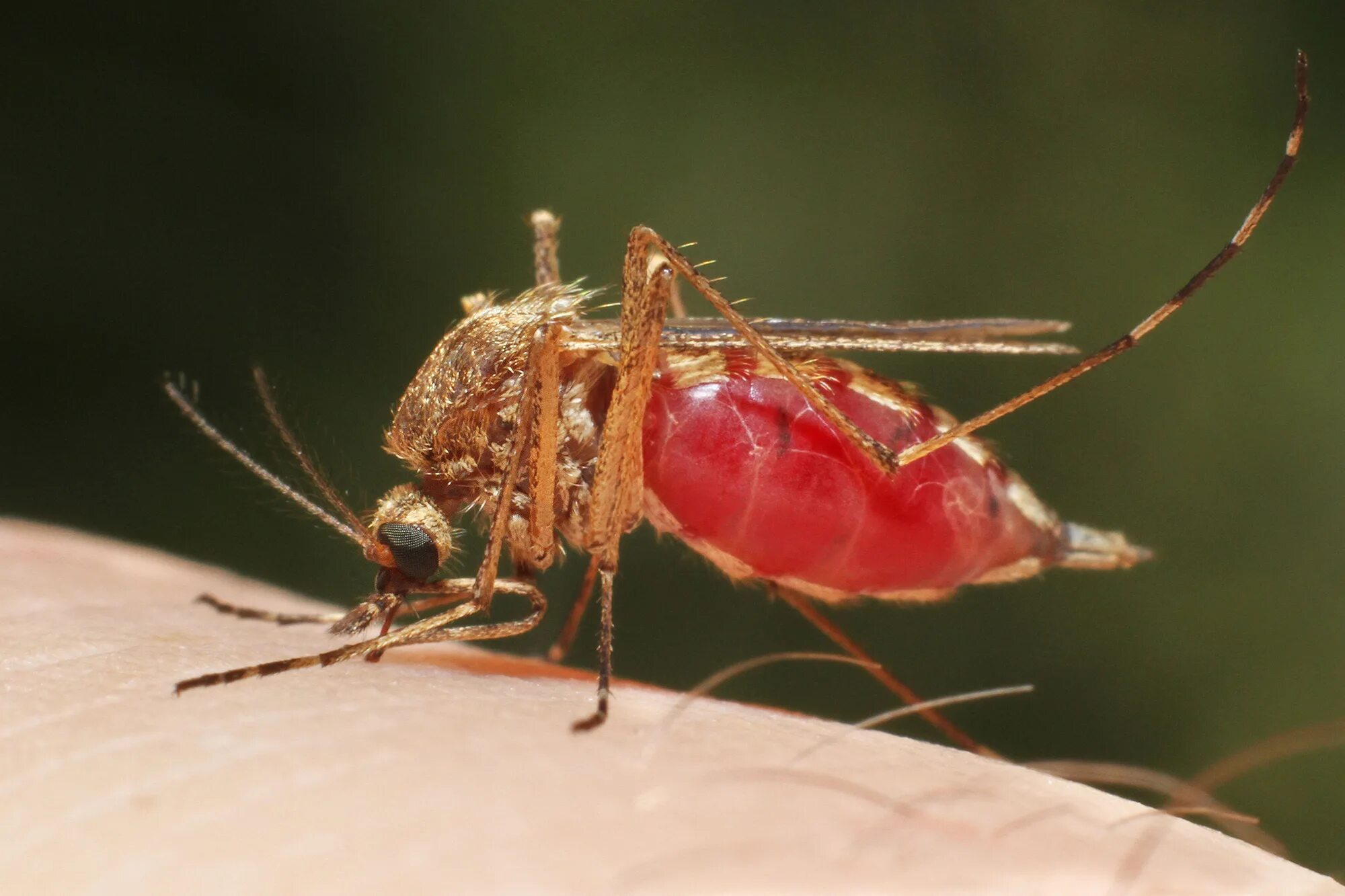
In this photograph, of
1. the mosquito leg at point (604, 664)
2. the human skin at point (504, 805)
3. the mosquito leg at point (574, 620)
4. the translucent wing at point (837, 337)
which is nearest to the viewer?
the human skin at point (504, 805)

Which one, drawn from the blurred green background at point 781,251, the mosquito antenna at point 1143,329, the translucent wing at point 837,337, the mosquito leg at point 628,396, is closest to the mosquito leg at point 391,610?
the mosquito leg at point 628,396

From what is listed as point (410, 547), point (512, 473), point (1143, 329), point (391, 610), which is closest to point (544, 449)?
point (512, 473)

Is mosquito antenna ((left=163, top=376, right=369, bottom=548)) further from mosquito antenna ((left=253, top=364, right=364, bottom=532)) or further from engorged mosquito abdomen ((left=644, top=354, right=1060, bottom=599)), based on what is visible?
engorged mosquito abdomen ((left=644, top=354, right=1060, bottom=599))

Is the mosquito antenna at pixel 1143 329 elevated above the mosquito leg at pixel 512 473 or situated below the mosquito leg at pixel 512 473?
above

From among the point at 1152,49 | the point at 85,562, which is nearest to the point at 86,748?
the point at 85,562

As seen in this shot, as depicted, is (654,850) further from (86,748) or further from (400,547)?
(400,547)

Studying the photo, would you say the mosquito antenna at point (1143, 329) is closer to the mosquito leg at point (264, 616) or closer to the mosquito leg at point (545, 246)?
the mosquito leg at point (545, 246)

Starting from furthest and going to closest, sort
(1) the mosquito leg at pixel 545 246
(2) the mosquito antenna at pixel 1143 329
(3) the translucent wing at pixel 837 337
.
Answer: (1) the mosquito leg at pixel 545 246 → (3) the translucent wing at pixel 837 337 → (2) the mosquito antenna at pixel 1143 329

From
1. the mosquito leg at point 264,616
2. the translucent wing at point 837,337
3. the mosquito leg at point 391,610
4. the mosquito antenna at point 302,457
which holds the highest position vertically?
the translucent wing at point 837,337
